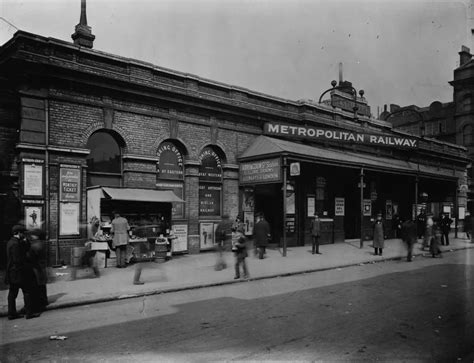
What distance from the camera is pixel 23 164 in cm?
1146

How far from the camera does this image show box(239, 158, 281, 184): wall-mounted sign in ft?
50.8

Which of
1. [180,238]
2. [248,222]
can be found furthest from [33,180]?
[248,222]

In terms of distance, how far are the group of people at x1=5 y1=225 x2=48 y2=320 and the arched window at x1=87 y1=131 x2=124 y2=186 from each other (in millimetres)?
5511

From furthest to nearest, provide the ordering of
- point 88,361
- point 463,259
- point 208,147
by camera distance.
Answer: point 208,147 < point 463,259 < point 88,361

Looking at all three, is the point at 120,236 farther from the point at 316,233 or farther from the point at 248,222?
the point at 316,233

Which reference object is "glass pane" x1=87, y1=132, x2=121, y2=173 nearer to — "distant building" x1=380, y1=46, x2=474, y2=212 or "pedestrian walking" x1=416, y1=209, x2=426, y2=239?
"pedestrian walking" x1=416, y1=209, x2=426, y2=239

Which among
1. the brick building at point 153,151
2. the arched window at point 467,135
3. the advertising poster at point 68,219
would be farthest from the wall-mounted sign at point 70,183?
the arched window at point 467,135

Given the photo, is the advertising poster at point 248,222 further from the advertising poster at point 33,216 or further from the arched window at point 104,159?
the advertising poster at point 33,216

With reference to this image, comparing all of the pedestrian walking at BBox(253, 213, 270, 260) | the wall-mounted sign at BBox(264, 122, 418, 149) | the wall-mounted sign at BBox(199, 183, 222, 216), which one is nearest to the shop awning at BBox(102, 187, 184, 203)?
the wall-mounted sign at BBox(199, 183, 222, 216)

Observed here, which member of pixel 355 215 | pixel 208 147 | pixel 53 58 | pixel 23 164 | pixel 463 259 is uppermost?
pixel 53 58

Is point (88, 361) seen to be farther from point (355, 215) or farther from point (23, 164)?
point (355, 215)

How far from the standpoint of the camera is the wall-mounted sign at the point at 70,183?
12125 mm

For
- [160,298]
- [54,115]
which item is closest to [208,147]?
[54,115]

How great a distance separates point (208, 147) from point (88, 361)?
11840mm
